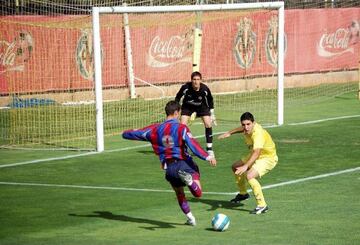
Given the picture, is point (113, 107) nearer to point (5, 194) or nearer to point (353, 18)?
point (5, 194)

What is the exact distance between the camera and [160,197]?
16.7m

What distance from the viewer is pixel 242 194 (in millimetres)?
15828

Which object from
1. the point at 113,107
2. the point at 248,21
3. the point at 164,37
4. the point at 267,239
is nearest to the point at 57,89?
the point at 113,107

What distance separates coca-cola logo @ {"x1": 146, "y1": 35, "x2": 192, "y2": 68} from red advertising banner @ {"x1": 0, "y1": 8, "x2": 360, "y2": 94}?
0.12 feet

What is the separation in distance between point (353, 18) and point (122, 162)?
80.9 feet

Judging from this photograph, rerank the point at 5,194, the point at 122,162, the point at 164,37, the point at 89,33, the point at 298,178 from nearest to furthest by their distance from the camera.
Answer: the point at 5,194 → the point at 298,178 → the point at 122,162 → the point at 89,33 → the point at 164,37

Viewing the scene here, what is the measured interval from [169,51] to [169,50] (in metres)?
0.04

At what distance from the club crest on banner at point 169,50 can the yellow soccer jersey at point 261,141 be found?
62.0ft

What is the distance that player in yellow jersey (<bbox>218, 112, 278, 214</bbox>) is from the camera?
14867mm

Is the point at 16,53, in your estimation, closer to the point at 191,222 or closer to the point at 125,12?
the point at 125,12

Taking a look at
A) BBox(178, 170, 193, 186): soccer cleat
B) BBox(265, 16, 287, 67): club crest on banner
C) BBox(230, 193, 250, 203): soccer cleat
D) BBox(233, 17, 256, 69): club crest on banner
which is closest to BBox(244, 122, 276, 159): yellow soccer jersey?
BBox(230, 193, 250, 203): soccer cleat

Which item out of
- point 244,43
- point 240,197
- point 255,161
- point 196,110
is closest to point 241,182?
point 240,197

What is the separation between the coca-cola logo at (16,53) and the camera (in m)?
28.1

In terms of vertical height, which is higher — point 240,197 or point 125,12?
point 125,12
